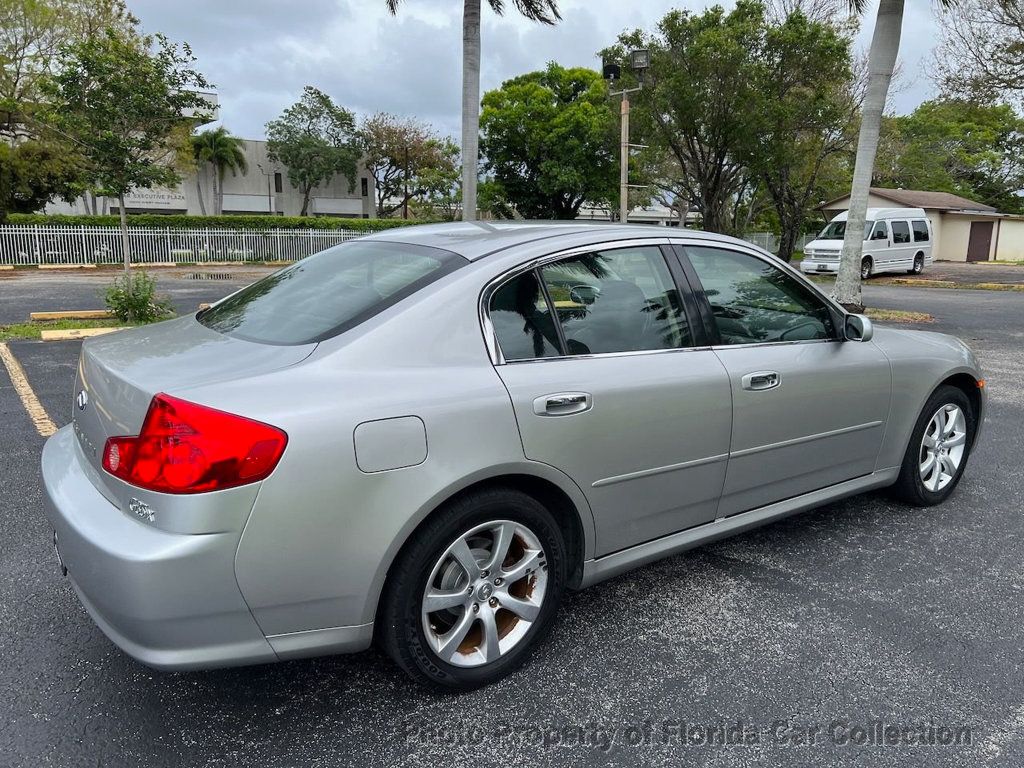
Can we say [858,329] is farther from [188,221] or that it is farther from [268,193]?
[268,193]

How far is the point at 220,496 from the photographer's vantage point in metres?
A: 1.96

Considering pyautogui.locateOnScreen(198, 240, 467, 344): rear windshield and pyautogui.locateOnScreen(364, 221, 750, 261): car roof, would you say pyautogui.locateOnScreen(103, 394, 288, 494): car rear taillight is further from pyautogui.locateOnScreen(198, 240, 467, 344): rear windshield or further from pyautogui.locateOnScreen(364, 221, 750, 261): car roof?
pyautogui.locateOnScreen(364, 221, 750, 261): car roof

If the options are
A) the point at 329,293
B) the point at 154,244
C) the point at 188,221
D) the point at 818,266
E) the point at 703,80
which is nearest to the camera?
the point at 329,293

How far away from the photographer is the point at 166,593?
194 cm

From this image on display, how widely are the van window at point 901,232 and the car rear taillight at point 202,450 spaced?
2704 centimetres

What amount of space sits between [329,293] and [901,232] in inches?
1057

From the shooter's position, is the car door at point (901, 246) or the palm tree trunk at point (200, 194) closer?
the car door at point (901, 246)

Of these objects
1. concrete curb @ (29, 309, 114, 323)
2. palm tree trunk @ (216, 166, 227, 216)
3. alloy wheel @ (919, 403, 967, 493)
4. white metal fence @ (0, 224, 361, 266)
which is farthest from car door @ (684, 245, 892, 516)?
palm tree trunk @ (216, 166, 227, 216)

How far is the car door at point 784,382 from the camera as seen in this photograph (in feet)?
10.2

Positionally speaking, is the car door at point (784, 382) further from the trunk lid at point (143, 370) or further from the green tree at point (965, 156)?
the green tree at point (965, 156)

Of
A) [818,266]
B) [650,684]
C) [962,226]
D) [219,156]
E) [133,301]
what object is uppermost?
[219,156]

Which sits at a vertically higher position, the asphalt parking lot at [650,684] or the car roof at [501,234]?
the car roof at [501,234]

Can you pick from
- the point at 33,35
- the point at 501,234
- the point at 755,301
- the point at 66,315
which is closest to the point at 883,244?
the point at 66,315

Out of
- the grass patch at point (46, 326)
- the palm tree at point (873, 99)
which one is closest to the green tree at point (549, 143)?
the palm tree at point (873, 99)
